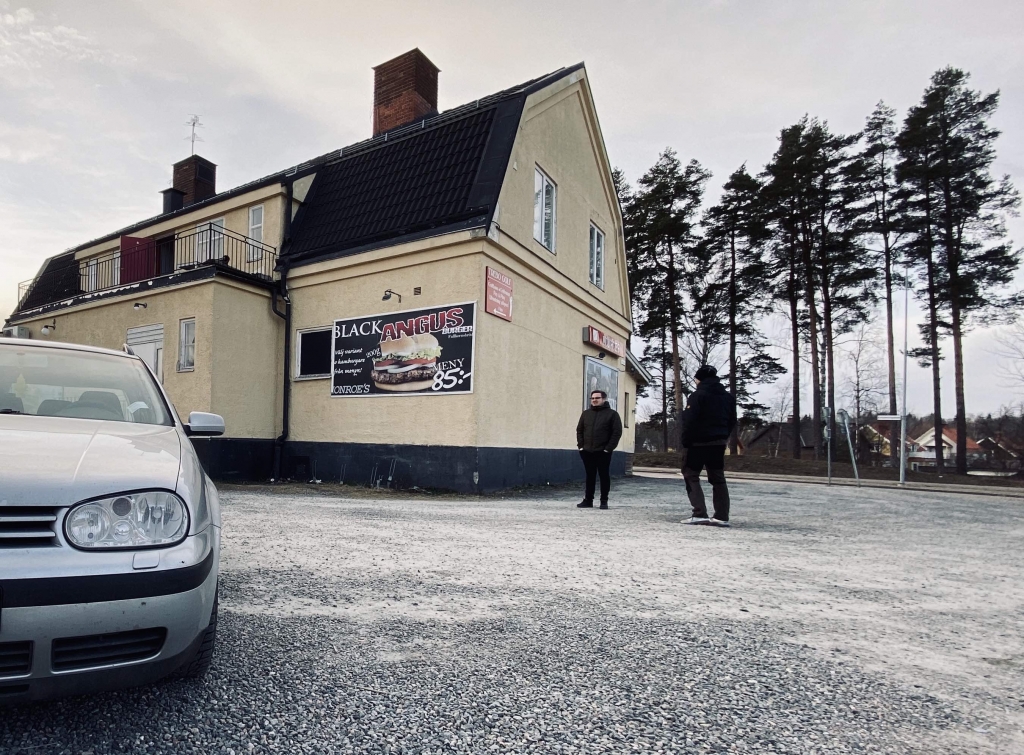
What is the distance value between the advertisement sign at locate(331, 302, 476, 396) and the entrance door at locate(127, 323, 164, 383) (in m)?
4.01

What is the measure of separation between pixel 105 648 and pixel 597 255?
16603 millimetres

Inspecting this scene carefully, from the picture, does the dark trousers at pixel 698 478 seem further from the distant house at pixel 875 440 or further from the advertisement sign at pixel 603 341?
the distant house at pixel 875 440

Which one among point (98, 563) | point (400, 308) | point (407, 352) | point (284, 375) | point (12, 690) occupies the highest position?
point (400, 308)

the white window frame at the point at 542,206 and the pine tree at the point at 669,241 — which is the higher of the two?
the pine tree at the point at 669,241

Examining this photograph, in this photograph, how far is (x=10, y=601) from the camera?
1.78 meters

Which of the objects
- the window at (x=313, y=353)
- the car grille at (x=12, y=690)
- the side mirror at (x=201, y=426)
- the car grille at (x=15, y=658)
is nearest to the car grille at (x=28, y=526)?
the car grille at (x=15, y=658)

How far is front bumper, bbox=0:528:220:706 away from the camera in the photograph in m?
1.80

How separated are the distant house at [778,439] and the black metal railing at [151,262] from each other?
34.6 m

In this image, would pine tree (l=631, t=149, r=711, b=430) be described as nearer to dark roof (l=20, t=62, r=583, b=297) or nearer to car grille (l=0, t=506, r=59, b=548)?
dark roof (l=20, t=62, r=583, b=297)

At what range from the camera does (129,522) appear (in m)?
2.06

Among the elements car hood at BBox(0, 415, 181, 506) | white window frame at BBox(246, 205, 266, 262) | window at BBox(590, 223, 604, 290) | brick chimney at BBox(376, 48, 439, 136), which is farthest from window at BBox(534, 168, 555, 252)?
car hood at BBox(0, 415, 181, 506)

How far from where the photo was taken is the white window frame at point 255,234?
571 inches

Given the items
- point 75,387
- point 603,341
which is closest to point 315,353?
point 603,341

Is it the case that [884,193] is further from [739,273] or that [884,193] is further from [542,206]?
[542,206]
